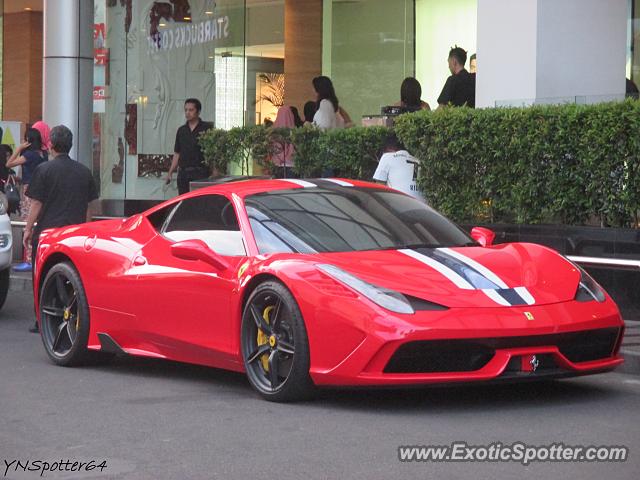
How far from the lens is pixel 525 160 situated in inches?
481

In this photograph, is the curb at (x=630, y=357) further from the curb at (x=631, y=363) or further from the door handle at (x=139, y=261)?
the door handle at (x=139, y=261)

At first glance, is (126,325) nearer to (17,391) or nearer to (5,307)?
(17,391)

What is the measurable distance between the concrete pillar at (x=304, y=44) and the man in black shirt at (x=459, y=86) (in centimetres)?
878

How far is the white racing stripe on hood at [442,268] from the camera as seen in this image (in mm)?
7320

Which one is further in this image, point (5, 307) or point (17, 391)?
point (5, 307)

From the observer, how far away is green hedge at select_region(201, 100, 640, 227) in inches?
450

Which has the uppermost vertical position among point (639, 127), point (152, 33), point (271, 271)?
point (152, 33)

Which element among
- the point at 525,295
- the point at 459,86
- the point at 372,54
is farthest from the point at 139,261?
the point at 372,54

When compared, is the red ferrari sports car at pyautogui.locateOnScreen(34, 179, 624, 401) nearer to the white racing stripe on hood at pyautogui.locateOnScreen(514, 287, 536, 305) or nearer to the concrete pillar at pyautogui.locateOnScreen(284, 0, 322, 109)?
the white racing stripe on hood at pyautogui.locateOnScreen(514, 287, 536, 305)

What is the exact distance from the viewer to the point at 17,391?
8250mm

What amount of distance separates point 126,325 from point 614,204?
4.73 m

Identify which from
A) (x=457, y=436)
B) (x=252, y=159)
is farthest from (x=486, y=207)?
(x=457, y=436)

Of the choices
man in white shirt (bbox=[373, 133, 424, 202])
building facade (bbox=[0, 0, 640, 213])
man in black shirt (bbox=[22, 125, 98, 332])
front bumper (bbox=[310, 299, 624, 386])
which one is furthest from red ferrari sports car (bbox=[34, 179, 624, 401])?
building facade (bbox=[0, 0, 640, 213])

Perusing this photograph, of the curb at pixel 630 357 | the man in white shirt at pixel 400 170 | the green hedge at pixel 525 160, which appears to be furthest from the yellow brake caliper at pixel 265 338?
→ the man in white shirt at pixel 400 170
